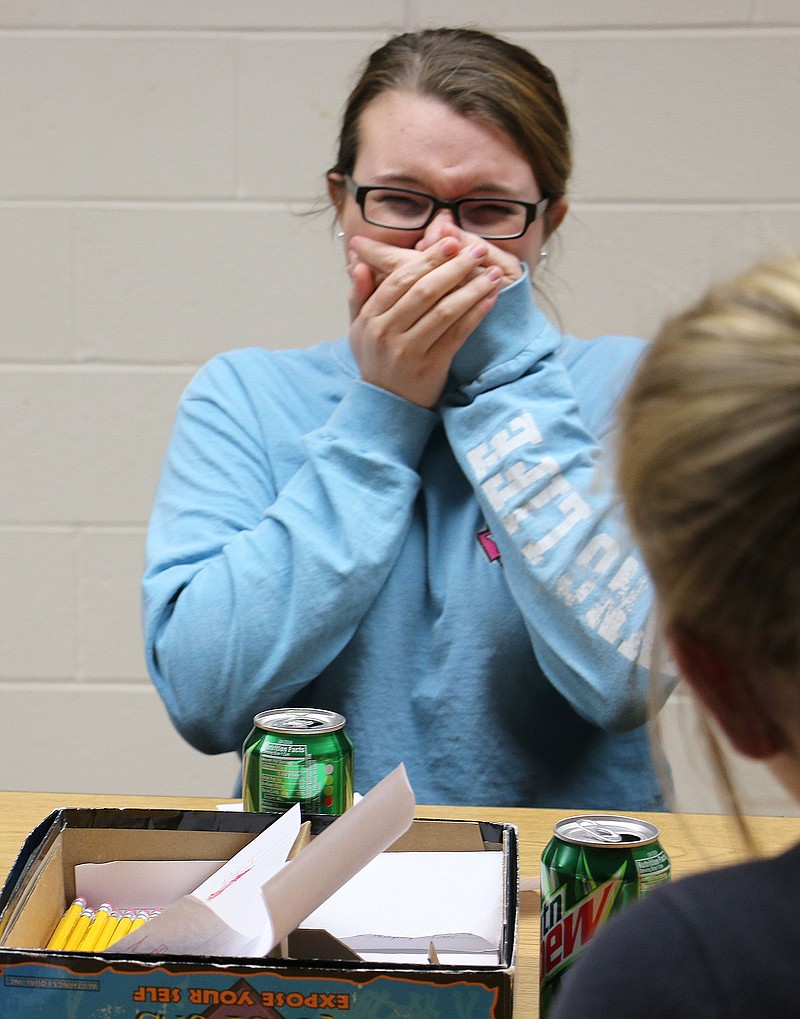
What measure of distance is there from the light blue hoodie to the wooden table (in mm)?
144

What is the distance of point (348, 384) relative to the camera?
1353mm

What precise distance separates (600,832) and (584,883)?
41mm

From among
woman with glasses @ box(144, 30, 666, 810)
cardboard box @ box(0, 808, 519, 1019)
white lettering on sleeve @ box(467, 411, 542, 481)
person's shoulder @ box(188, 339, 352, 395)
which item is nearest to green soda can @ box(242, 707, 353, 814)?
cardboard box @ box(0, 808, 519, 1019)

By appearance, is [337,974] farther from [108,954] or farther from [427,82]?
[427,82]

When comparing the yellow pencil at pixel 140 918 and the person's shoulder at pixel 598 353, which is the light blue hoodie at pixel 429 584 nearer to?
the person's shoulder at pixel 598 353

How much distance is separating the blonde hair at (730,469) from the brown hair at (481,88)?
88 centimetres

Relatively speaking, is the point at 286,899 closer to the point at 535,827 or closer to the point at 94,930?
the point at 94,930

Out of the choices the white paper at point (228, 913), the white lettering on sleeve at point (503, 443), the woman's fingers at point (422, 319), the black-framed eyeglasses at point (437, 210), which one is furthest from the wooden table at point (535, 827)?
the black-framed eyeglasses at point (437, 210)

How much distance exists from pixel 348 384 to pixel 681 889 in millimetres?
1017

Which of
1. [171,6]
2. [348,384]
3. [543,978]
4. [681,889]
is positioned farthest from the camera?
[171,6]

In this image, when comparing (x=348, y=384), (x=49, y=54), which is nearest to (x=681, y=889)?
(x=348, y=384)

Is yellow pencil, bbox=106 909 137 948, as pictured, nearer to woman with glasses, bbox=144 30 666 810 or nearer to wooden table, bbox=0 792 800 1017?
wooden table, bbox=0 792 800 1017

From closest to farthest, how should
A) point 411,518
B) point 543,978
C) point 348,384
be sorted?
point 543,978 → point 411,518 → point 348,384

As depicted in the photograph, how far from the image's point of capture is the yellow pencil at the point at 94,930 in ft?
2.14
